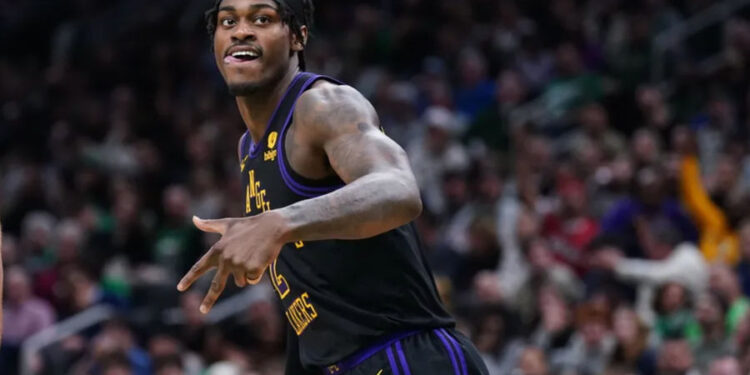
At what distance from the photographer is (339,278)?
4.24 m

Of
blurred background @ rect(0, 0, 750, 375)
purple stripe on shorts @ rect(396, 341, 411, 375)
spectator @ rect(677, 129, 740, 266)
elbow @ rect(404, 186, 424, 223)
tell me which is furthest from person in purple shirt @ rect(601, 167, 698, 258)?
elbow @ rect(404, 186, 424, 223)

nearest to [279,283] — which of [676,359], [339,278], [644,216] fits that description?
[339,278]

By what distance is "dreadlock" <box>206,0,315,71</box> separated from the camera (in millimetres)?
4340

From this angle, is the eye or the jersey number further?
the jersey number

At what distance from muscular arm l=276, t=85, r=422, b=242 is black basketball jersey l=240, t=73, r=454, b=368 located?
0.68ft

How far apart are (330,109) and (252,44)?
453 millimetres

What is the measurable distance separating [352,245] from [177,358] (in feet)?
18.5

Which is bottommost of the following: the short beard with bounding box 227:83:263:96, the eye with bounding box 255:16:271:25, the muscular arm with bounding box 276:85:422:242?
the muscular arm with bounding box 276:85:422:242

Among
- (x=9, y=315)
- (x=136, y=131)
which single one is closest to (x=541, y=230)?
(x=9, y=315)

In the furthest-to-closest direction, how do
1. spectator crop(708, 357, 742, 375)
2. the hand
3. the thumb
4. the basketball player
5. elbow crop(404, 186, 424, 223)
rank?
spectator crop(708, 357, 742, 375)
the basketball player
elbow crop(404, 186, 424, 223)
the thumb
the hand

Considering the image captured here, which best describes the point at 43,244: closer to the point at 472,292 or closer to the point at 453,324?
the point at 472,292

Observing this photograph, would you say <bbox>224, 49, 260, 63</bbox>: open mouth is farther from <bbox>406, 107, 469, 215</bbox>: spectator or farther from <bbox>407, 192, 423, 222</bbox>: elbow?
<bbox>406, 107, 469, 215</bbox>: spectator

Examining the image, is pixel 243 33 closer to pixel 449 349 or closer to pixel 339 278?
pixel 339 278

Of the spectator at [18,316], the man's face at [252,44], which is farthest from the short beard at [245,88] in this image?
the spectator at [18,316]
